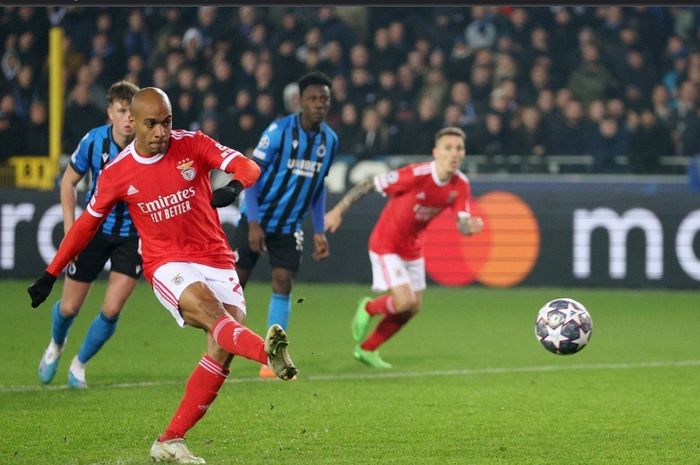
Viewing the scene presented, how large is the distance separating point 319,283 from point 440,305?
6.90ft

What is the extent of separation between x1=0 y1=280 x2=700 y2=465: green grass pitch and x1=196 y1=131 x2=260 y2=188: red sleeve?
1301 mm

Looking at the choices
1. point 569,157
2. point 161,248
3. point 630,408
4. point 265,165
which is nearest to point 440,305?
point 569,157

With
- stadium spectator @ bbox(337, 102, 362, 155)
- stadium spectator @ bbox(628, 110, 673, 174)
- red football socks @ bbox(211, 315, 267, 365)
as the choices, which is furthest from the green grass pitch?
stadium spectator @ bbox(337, 102, 362, 155)

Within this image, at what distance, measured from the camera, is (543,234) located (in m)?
14.9

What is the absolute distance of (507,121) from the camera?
16.1m

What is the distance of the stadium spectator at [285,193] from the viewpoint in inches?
366

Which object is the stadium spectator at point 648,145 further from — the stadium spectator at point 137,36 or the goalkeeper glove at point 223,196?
the goalkeeper glove at point 223,196

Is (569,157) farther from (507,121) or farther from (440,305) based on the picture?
(440,305)

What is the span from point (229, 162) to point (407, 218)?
3987 mm

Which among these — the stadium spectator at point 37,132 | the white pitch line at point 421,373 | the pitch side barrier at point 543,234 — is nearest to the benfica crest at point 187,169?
the white pitch line at point 421,373

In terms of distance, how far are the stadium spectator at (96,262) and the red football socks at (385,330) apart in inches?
81.4

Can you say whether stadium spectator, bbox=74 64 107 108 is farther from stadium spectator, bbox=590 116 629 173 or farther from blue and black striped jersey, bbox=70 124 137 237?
blue and black striped jersey, bbox=70 124 137 237

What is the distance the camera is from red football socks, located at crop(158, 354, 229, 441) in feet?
19.2

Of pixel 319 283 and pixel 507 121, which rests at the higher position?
pixel 507 121
